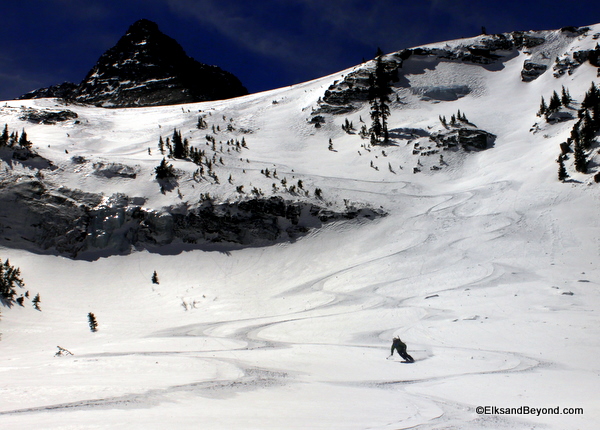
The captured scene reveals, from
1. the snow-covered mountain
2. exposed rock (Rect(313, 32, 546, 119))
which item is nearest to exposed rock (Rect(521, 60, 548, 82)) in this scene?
exposed rock (Rect(313, 32, 546, 119))

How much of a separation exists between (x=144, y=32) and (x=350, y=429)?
4962 inches

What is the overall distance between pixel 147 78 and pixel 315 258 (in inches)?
3361

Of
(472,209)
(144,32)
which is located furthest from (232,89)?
(472,209)

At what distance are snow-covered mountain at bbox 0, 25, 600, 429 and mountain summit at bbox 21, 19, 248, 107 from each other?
1489 inches

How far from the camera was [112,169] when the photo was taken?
2991 cm

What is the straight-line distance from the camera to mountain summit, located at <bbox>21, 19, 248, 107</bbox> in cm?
8700

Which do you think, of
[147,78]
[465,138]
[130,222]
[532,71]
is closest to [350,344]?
[130,222]

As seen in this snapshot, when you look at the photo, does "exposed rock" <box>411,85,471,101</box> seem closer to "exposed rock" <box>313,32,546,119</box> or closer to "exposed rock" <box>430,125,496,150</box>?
"exposed rock" <box>313,32,546,119</box>

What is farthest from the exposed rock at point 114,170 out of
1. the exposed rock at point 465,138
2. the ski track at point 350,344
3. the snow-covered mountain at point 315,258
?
the exposed rock at point 465,138

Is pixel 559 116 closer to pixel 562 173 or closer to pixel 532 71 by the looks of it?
pixel 562 173

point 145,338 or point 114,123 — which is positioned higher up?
point 114,123

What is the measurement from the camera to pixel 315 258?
23297 millimetres

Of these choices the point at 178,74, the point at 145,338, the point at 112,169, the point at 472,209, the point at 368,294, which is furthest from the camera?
the point at 178,74

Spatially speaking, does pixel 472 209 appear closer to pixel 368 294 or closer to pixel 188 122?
pixel 368 294
